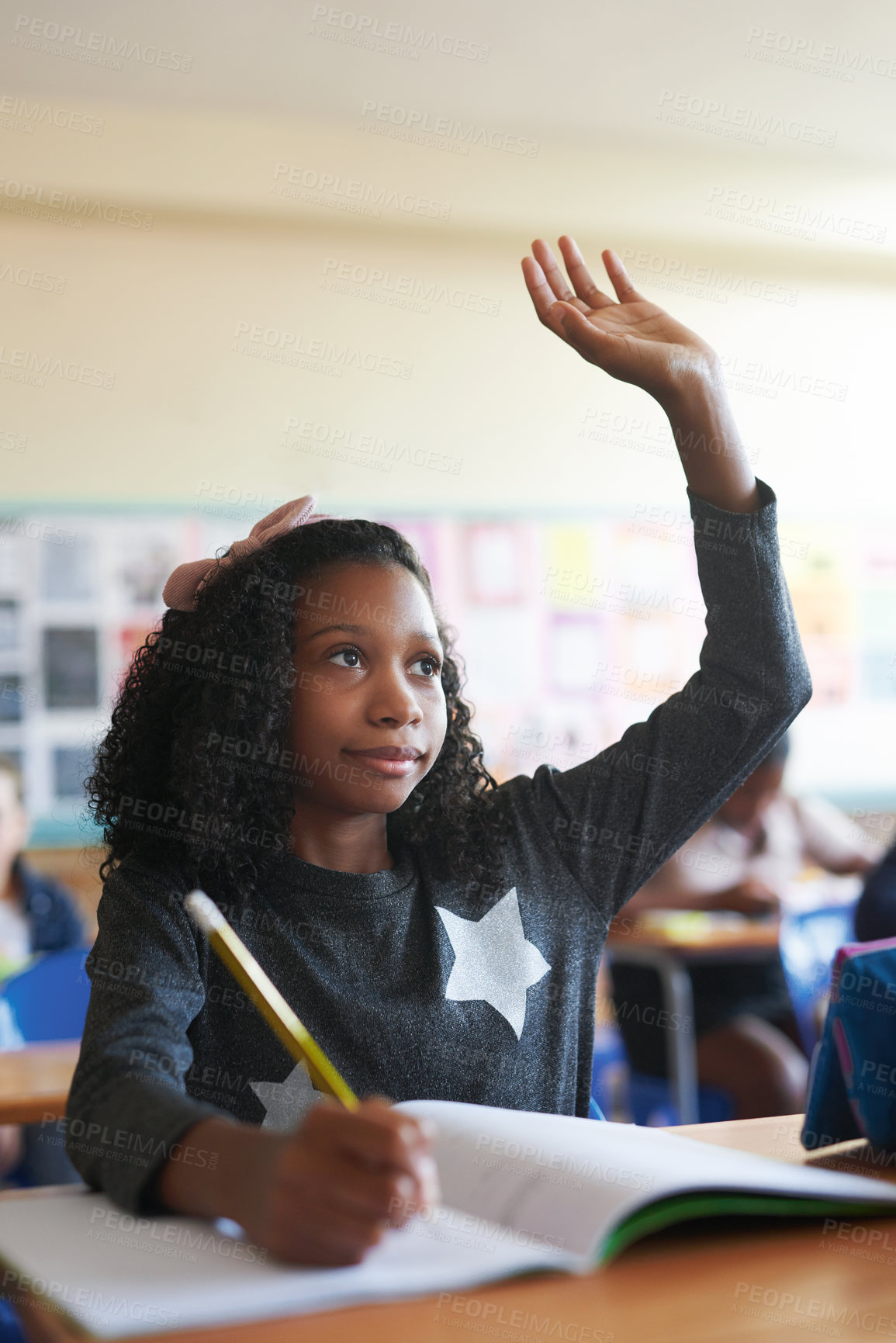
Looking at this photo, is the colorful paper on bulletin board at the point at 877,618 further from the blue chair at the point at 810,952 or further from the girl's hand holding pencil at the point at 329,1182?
the girl's hand holding pencil at the point at 329,1182

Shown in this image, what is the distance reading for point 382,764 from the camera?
1.05 meters

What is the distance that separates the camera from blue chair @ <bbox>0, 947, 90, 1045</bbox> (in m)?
2.38

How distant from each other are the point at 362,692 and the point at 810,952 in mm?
1997

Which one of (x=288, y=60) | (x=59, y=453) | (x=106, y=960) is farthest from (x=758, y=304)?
(x=106, y=960)

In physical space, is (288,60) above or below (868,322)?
above

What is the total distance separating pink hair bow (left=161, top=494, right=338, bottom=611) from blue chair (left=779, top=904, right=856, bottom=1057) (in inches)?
68.5

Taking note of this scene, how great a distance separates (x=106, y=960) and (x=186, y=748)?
27cm

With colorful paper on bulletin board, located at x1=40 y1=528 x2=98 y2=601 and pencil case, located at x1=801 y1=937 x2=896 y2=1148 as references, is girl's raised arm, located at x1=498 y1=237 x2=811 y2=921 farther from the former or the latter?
colorful paper on bulletin board, located at x1=40 y1=528 x2=98 y2=601

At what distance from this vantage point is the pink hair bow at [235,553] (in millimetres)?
1193

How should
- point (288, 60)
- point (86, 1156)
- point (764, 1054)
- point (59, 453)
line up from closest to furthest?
point (86, 1156) → point (764, 1054) → point (288, 60) → point (59, 453)

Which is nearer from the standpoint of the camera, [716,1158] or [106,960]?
[716,1158]

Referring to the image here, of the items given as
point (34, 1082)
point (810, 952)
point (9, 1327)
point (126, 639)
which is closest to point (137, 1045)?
point (9, 1327)

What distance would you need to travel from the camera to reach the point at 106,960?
86 cm

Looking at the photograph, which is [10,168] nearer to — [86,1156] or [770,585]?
[770,585]
